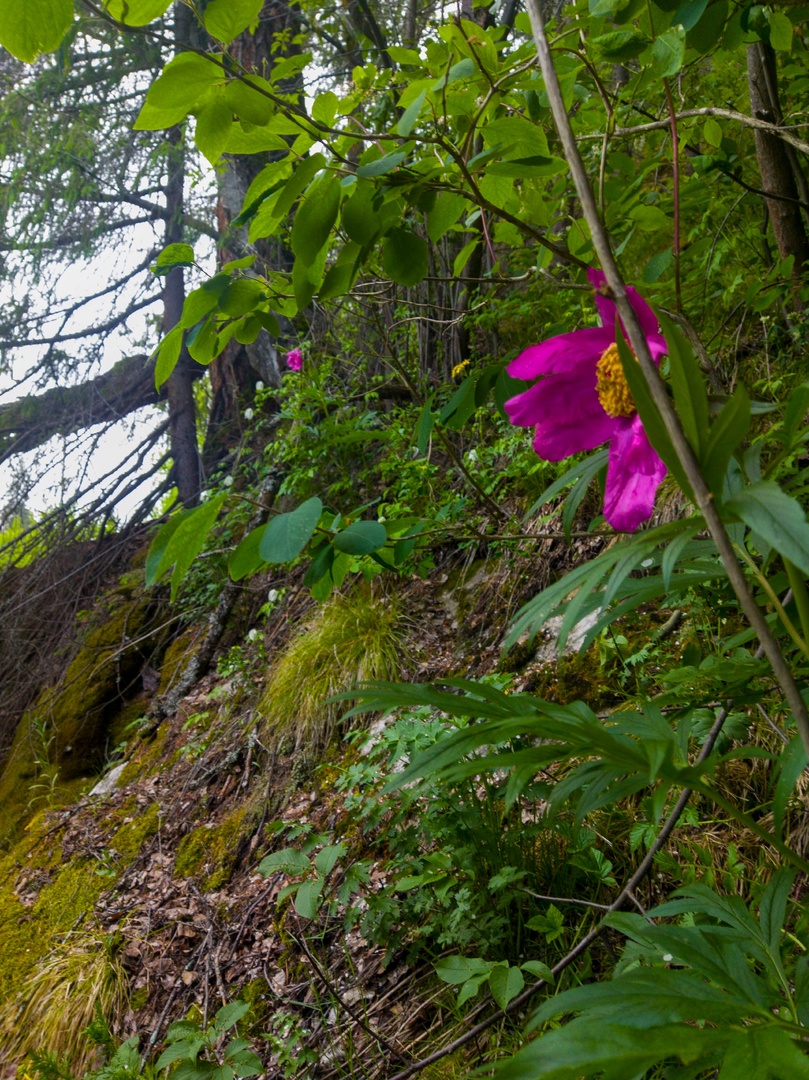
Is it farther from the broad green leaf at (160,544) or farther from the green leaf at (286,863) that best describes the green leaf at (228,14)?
the green leaf at (286,863)

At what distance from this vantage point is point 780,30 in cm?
99

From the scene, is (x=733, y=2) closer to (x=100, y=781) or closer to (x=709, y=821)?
(x=709, y=821)

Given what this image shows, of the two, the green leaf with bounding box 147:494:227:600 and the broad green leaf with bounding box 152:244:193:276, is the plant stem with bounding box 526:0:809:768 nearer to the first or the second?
the green leaf with bounding box 147:494:227:600

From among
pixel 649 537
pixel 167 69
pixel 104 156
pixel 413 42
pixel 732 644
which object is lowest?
pixel 732 644

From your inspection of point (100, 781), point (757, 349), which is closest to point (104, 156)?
point (100, 781)

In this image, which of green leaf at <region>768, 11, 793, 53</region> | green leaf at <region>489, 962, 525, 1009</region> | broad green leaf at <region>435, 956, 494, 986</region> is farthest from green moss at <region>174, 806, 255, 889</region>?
green leaf at <region>768, 11, 793, 53</region>

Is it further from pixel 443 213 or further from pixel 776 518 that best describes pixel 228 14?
pixel 776 518

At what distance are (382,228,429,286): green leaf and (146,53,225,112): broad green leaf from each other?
23 centimetres

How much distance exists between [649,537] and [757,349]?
6.82 feet

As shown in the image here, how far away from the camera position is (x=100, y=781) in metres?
3.59

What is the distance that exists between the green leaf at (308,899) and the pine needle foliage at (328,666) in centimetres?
106

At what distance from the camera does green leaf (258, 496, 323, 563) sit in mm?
696

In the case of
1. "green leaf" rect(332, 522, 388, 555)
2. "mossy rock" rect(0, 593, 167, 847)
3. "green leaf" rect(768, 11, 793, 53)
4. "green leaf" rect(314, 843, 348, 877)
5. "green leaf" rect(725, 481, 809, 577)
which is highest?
"green leaf" rect(768, 11, 793, 53)

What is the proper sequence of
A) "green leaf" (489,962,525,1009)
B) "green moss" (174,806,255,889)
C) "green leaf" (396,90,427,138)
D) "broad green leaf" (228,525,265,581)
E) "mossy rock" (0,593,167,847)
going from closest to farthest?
"green leaf" (396,90,427,138) < "broad green leaf" (228,525,265,581) < "green leaf" (489,962,525,1009) < "green moss" (174,806,255,889) < "mossy rock" (0,593,167,847)
